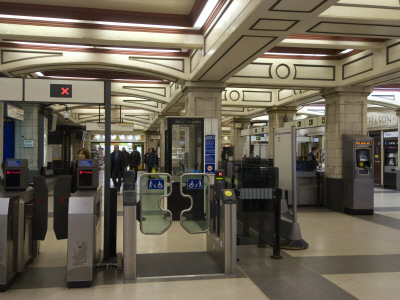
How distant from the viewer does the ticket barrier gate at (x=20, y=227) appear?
3.66 metres

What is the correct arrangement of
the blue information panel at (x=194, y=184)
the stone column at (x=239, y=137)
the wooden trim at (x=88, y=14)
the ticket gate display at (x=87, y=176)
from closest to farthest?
the ticket gate display at (x=87, y=176)
the blue information panel at (x=194, y=184)
the wooden trim at (x=88, y=14)
the stone column at (x=239, y=137)

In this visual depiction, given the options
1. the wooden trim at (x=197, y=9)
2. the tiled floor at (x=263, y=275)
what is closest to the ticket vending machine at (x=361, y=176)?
the tiled floor at (x=263, y=275)

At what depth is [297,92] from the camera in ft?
35.6

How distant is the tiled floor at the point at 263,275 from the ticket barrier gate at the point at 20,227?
15 cm

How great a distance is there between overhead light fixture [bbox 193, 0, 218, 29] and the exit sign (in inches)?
107

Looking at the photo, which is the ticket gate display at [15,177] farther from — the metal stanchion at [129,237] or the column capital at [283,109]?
the column capital at [283,109]

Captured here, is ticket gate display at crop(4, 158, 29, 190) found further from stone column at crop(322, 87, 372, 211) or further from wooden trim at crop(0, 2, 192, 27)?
stone column at crop(322, 87, 372, 211)

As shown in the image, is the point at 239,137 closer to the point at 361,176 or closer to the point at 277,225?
the point at 361,176

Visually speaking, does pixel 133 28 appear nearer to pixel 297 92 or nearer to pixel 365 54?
pixel 365 54

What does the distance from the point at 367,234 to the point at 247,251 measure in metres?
2.40

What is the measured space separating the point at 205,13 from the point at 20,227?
438 centimetres

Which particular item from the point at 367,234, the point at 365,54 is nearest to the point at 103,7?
the point at 365,54

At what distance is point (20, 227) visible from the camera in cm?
405

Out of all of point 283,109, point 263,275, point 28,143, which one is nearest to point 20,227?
point 263,275
